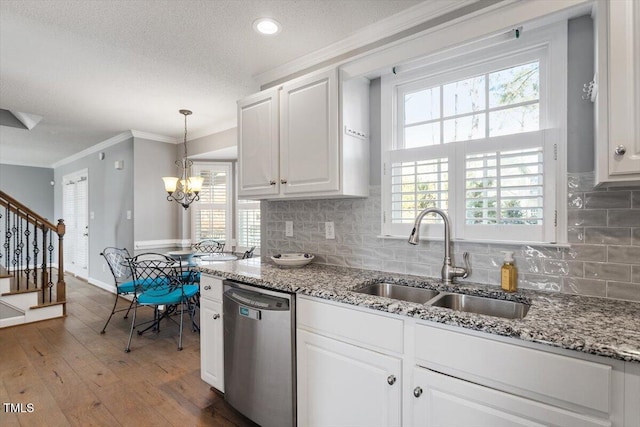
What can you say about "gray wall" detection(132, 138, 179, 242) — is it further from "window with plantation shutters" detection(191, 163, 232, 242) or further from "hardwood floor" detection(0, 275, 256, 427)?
"hardwood floor" detection(0, 275, 256, 427)

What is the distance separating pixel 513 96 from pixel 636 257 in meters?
0.92

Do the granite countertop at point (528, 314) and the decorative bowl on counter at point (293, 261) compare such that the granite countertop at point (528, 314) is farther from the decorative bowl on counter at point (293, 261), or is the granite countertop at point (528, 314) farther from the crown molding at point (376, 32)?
the crown molding at point (376, 32)

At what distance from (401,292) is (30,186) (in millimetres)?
9286

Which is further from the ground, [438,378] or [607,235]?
[607,235]

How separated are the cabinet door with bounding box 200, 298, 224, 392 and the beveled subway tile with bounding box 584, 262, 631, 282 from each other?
78.0 inches

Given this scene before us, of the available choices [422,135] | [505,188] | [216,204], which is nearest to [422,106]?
[422,135]

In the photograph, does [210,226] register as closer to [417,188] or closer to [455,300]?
[417,188]

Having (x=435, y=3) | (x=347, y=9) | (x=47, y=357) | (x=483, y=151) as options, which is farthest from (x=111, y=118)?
(x=483, y=151)

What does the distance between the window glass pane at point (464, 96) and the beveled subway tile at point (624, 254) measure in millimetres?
917

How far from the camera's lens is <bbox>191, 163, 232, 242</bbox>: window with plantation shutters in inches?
199

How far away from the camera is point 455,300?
167 cm

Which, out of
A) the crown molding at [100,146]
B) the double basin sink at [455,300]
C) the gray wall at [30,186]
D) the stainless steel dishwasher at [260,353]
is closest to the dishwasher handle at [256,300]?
the stainless steel dishwasher at [260,353]

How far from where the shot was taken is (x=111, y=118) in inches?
160

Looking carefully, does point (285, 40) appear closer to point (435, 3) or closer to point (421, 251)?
point (435, 3)
